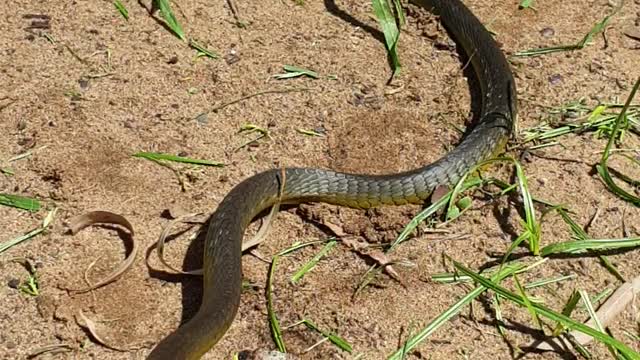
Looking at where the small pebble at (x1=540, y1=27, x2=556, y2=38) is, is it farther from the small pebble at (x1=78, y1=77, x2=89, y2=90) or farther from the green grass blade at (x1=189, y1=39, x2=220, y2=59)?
the small pebble at (x1=78, y1=77, x2=89, y2=90)

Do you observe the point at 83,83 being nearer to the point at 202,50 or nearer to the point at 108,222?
the point at 202,50

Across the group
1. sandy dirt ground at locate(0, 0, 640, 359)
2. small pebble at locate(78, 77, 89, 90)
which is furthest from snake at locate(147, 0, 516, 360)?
small pebble at locate(78, 77, 89, 90)

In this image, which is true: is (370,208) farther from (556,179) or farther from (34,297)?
(34,297)

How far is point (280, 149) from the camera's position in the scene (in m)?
5.30

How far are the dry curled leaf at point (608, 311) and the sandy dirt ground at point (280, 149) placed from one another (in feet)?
0.16

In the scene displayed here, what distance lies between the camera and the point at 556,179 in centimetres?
526

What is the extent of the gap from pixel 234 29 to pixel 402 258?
197cm

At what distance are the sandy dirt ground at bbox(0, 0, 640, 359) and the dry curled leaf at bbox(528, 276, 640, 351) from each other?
5cm

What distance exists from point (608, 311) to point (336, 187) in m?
1.49

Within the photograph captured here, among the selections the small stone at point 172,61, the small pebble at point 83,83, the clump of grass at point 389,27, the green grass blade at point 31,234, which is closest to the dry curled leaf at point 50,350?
the green grass blade at point 31,234

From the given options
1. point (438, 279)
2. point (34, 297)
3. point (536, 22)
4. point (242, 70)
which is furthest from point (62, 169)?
point (536, 22)

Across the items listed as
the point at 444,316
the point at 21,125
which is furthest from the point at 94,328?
the point at 444,316

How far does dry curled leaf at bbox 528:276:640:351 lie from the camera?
4.43 m

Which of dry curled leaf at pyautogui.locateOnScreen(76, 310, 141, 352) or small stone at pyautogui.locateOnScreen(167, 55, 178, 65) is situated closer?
dry curled leaf at pyautogui.locateOnScreen(76, 310, 141, 352)
